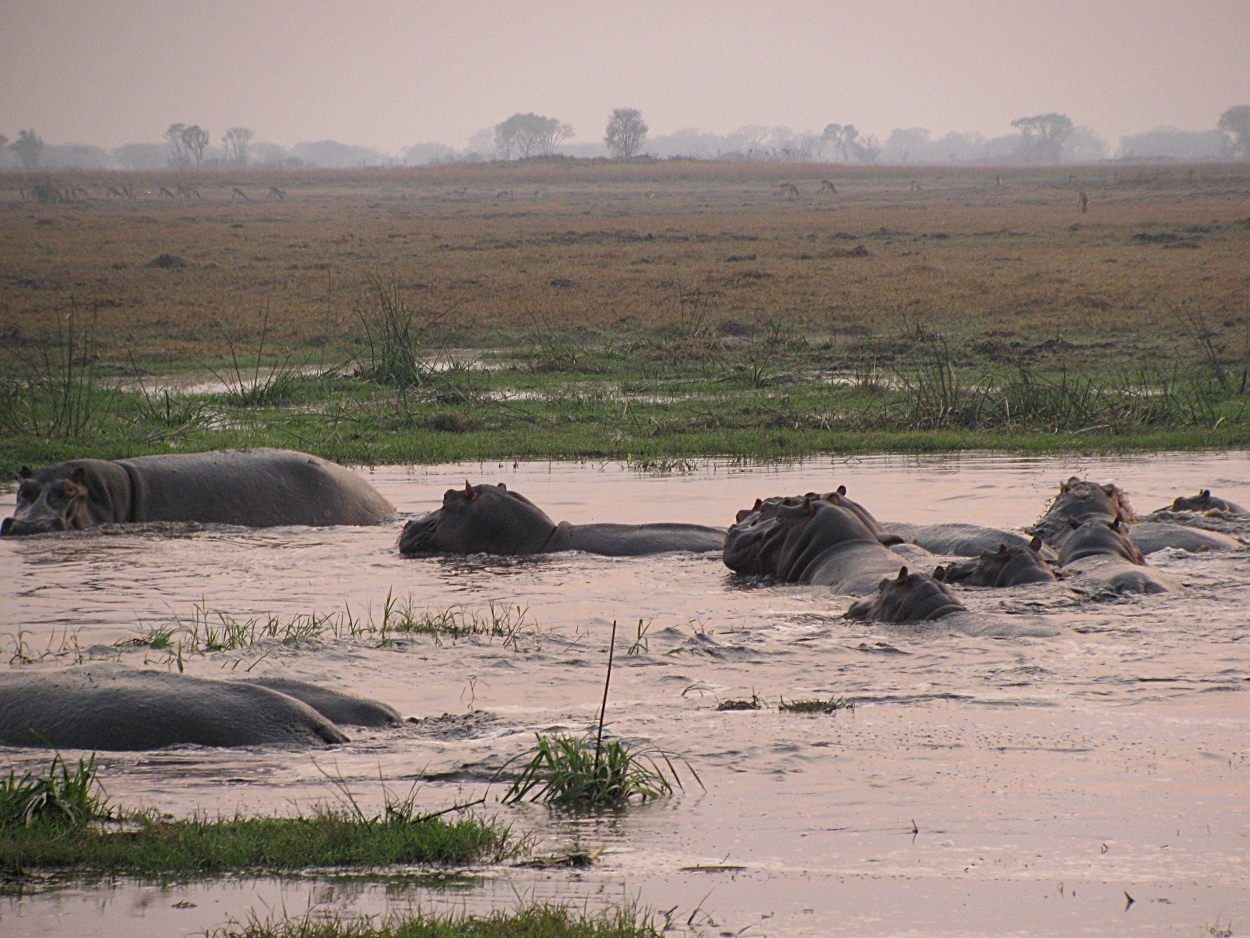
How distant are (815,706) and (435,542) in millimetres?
3845

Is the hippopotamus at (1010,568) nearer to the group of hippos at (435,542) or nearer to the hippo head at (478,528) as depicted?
the group of hippos at (435,542)

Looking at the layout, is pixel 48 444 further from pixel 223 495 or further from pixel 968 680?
pixel 968 680

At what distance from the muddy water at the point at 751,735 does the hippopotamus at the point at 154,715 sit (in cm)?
12

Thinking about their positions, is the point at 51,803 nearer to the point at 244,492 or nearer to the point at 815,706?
the point at 815,706

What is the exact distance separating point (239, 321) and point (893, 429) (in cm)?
1065

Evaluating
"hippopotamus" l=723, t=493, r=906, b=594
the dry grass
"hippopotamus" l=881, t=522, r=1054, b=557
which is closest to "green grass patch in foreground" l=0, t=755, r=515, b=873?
"hippopotamus" l=723, t=493, r=906, b=594

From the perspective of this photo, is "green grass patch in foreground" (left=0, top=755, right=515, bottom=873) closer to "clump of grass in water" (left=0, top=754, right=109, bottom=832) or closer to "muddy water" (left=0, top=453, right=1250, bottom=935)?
"clump of grass in water" (left=0, top=754, right=109, bottom=832)

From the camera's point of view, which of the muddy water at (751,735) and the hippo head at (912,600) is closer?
the muddy water at (751,735)

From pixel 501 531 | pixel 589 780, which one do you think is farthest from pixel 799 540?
pixel 589 780

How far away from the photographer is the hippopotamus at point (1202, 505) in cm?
852

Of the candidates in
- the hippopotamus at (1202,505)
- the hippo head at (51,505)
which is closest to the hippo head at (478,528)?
the hippo head at (51,505)

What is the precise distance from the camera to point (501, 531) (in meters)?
8.32

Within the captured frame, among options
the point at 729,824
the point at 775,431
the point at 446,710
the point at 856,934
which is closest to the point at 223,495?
the point at 446,710

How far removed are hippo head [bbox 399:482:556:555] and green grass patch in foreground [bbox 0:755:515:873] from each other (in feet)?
15.2
